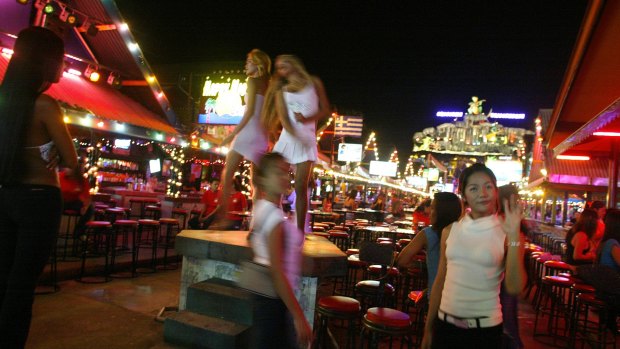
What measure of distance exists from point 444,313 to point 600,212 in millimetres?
9849

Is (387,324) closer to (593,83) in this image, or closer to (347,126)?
(593,83)

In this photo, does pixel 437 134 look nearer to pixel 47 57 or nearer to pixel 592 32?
pixel 592 32

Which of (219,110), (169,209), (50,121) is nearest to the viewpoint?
(50,121)

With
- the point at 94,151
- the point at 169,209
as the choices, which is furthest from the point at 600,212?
the point at 94,151

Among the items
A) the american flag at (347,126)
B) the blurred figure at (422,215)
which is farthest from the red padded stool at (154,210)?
the american flag at (347,126)

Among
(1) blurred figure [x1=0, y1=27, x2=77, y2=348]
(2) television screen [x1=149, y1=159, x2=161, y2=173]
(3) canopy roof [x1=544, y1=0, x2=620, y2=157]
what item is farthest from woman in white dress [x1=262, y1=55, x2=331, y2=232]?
(2) television screen [x1=149, y1=159, x2=161, y2=173]

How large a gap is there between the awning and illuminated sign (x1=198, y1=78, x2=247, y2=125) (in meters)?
3.48

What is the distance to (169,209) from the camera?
12156 millimetres

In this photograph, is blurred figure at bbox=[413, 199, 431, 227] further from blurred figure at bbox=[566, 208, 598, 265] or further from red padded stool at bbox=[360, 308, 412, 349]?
red padded stool at bbox=[360, 308, 412, 349]

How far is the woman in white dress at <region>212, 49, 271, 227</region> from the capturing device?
439 centimetres

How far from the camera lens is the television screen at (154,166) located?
20.6m

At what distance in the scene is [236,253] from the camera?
4.03 meters

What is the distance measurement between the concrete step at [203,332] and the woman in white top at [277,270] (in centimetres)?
143

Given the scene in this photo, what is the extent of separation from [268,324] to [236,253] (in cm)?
170
